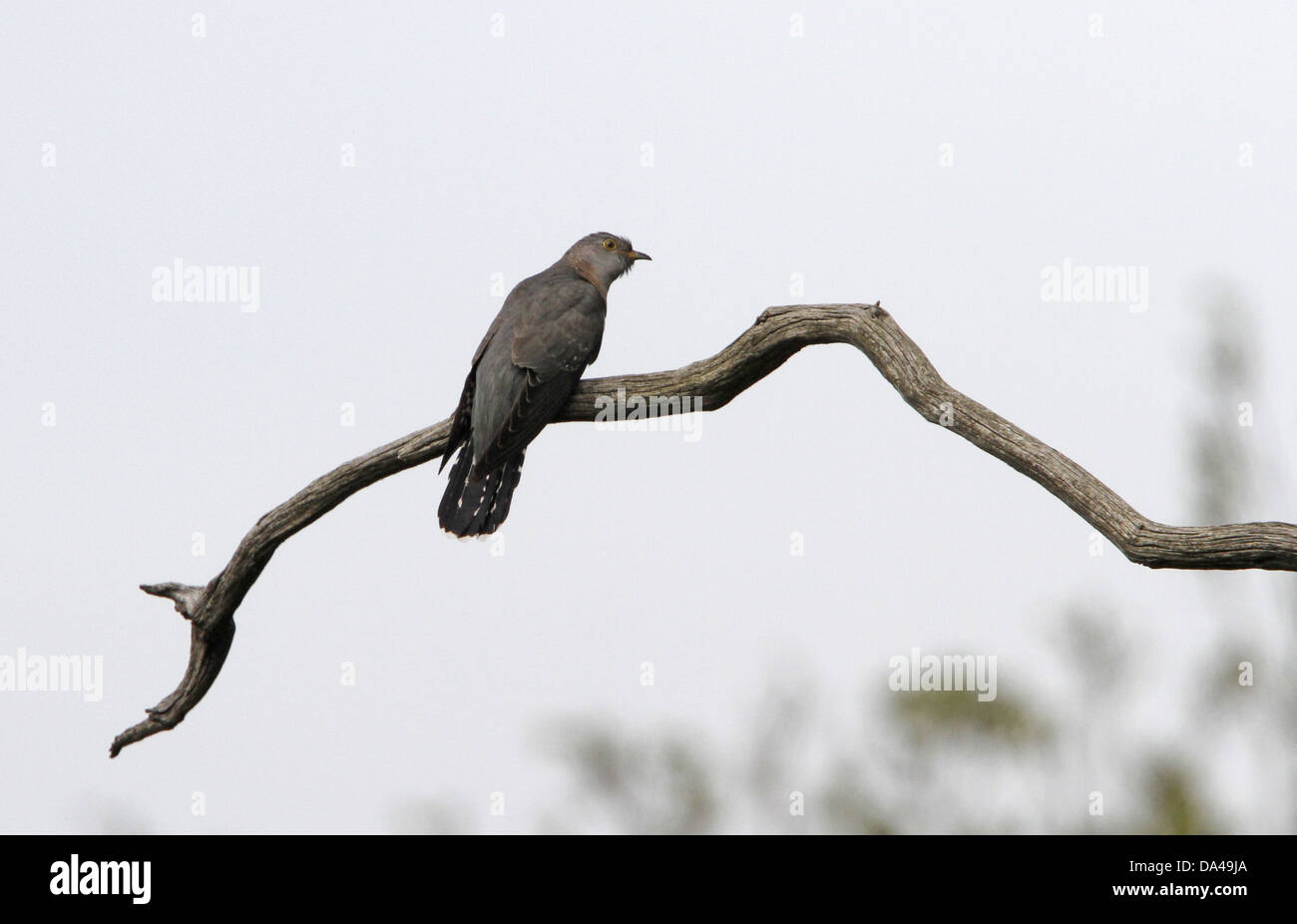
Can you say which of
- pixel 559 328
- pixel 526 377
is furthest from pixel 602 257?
pixel 526 377

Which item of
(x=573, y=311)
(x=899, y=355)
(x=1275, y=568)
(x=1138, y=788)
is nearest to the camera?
(x=1275, y=568)

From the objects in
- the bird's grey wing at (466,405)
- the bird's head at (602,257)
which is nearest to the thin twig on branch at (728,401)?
the bird's grey wing at (466,405)

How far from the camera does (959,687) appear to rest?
410 inches

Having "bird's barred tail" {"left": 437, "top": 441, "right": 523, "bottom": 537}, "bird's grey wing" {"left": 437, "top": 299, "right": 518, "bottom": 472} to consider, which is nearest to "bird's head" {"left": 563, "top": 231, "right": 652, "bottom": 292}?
"bird's grey wing" {"left": 437, "top": 299, "right": 518, "bottom": 472}

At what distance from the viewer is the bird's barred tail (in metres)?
6.67

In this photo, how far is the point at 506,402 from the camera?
261 inches

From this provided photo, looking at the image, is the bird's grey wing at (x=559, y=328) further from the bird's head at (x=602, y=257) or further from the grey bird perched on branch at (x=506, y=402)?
the bird's head at (x=602, y=257)

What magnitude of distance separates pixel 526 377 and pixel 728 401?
4.05 feet

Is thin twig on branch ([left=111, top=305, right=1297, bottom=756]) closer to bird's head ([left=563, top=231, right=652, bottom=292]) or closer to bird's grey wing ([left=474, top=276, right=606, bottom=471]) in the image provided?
bird's grey wing ([left=474, top=276, right=606, bottom=471])

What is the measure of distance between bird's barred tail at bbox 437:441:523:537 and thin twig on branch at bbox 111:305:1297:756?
0.20 meters

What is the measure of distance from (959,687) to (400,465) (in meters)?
5.70
